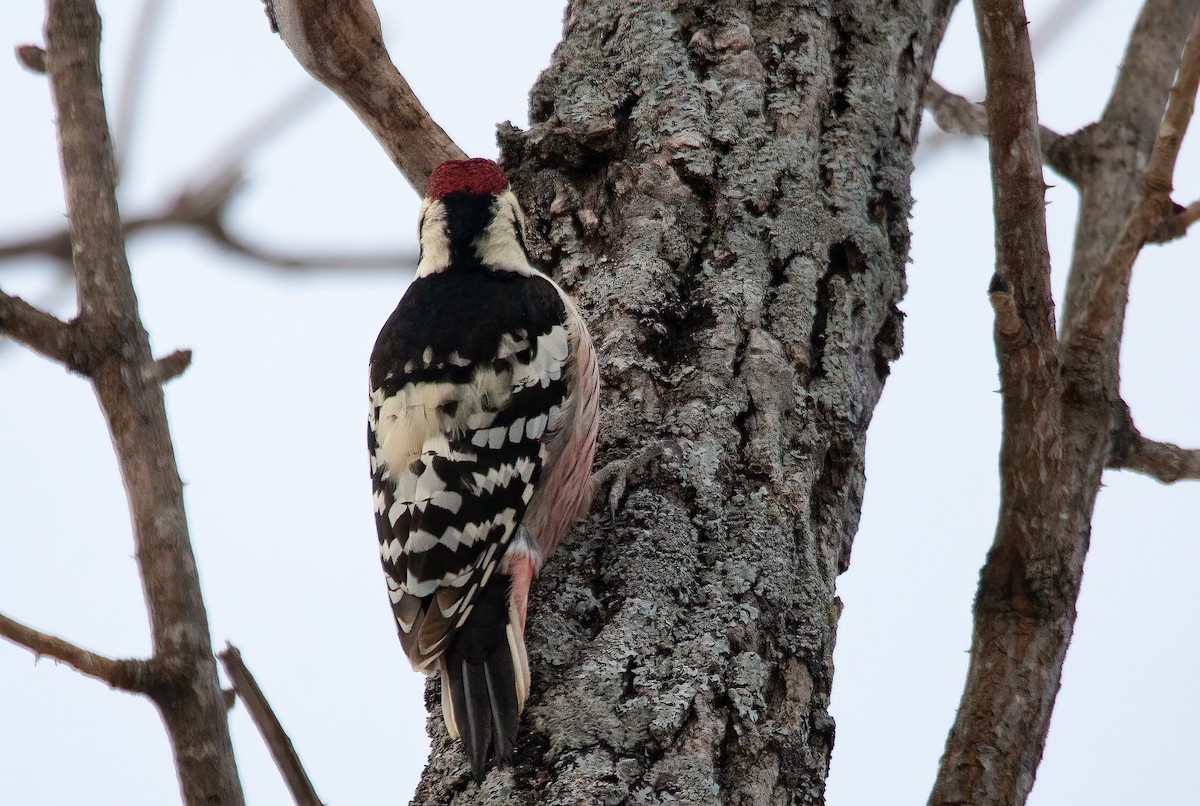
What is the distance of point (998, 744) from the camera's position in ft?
7.41

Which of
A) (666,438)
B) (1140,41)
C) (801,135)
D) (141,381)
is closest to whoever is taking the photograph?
(141,381)

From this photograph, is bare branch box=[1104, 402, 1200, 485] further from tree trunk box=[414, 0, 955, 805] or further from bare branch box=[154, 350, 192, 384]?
bare branch box=[154, 350, 192, 384]

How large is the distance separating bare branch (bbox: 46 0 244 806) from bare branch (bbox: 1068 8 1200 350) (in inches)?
70.9

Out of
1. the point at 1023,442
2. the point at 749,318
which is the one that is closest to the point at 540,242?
the point at 749,318

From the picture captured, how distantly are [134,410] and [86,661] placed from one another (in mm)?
271

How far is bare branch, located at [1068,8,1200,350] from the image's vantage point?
2338 mm

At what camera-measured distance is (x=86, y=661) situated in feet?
4.52

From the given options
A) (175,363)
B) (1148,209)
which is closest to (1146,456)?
(1148,209)

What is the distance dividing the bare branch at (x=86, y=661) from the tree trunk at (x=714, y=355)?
0.72 meters

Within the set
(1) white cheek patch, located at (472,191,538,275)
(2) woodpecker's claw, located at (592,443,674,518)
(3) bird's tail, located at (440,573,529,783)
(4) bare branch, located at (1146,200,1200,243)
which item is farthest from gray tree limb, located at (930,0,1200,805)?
(1) white cheek patch, located at (472,191,538,275)

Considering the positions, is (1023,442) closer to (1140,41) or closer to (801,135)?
(801,135)

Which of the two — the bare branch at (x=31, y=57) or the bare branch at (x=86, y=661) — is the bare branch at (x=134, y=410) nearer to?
the bare branch at (x=86, y=661)

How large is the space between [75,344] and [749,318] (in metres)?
1.37

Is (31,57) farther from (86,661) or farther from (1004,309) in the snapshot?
(1004,309)
